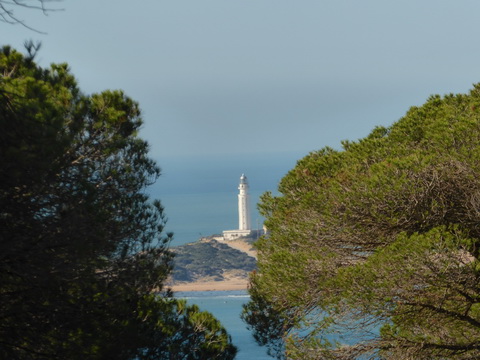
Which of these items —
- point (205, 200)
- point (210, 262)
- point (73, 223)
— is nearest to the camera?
point (73, 223)

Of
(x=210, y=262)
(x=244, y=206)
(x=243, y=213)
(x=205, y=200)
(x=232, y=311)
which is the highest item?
(x=205, y=200)

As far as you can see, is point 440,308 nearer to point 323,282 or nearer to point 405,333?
point 405,333

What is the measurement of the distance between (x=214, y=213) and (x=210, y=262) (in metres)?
47.6

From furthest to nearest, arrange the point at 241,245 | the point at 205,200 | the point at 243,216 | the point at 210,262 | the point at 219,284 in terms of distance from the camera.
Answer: the point at 205,200 < the point at 243,216 < the point at 241,245 < the point at 210,262 < the point at 219,284

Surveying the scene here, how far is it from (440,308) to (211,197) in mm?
131035

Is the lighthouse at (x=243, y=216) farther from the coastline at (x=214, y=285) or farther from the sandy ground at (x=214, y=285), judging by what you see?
the sandy ground at (x=214, y=285)

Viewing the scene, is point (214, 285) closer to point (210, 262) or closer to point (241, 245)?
point (210, 262)

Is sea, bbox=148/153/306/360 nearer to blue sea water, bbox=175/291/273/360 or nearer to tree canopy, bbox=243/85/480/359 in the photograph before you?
blue sea water, bbox=175/291/273/360

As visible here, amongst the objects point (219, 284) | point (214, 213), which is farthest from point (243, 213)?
point (214, 213)

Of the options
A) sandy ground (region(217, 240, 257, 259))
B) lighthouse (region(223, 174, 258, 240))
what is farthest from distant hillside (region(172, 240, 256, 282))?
lighthouse (region(223, 174, 258, 240))

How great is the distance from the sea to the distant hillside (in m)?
2.36

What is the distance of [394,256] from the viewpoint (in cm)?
845

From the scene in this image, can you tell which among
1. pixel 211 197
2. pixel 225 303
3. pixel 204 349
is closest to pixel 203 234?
pixel 225 303

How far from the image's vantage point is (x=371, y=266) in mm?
8711
